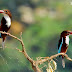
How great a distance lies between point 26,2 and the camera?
227 inches

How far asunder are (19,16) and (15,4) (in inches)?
19.0

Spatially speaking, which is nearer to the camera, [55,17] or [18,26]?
[18,26]

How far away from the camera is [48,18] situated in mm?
5352

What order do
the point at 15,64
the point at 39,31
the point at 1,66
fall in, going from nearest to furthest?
the point at 1,66, the point at 15,64, the point at 39,31

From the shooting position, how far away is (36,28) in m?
4.97

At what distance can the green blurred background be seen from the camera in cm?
441

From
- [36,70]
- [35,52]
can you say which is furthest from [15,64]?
[36,70]

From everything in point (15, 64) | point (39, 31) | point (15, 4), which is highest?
point (15, 4)

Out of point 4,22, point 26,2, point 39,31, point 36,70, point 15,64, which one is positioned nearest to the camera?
point 36,70

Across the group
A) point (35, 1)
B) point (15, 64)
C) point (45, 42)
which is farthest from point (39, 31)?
point (35, 1)

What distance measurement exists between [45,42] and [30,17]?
2.16 feet

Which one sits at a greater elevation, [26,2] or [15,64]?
[26,2]

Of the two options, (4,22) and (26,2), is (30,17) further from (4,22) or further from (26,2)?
(4,22)

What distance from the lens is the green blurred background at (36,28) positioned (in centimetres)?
441
